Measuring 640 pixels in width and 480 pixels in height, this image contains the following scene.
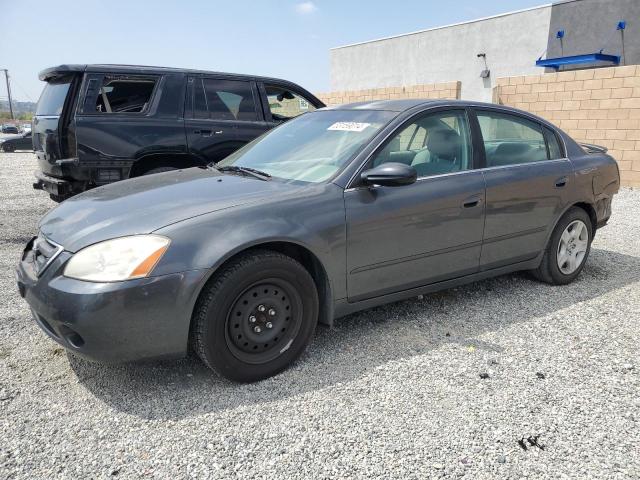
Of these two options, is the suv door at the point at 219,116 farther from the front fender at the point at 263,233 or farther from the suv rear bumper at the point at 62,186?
the front fender at the point at 263,233

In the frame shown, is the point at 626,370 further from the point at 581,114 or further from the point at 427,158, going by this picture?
the point at 581,114

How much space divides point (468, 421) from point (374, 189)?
1.46 metres

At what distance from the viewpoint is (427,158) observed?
372cm

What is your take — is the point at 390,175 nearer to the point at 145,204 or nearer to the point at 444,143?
the point at 444,143

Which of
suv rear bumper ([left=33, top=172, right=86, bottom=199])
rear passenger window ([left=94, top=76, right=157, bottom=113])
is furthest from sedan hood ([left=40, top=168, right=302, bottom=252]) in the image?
rear passenger window ([left=94, top=76, right=157, bottom=113])

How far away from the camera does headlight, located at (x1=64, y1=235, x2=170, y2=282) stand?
2.53m

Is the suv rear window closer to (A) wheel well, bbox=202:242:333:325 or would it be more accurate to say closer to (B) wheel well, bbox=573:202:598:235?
(A) wheel well, bbox=202:242:333:325

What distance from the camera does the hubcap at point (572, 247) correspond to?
4520 mm

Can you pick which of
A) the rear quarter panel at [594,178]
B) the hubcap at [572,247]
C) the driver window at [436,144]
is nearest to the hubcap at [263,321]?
the driver window at [436,144]

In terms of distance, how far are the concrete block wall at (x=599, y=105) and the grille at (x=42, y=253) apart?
10164mm

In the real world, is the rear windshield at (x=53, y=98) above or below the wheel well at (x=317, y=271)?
above

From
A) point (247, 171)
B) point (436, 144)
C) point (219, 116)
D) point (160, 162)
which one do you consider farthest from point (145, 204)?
point (219, 116)

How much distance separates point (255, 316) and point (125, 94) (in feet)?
13.2

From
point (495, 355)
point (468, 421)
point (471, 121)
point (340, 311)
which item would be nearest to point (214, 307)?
point (340, 311)
